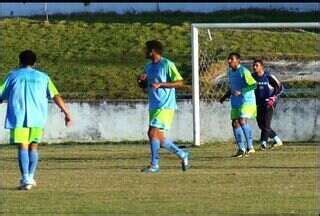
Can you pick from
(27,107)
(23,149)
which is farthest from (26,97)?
(23,149)

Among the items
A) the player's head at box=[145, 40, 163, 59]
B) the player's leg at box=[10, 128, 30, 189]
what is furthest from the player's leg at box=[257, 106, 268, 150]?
the player's leg at box=[10, 128, 30, 189]

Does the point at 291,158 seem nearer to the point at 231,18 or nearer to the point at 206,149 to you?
the point at 206,149

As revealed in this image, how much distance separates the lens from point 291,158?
70.4 ft

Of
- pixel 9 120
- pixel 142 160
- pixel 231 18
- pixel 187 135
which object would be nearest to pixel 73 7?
pixel 231 18

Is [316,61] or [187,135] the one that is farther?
[316,61]

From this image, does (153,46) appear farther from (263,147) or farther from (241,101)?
(263,147)

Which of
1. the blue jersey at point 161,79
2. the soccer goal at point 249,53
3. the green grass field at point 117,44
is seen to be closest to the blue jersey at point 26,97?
the blue jersey at point 161,79

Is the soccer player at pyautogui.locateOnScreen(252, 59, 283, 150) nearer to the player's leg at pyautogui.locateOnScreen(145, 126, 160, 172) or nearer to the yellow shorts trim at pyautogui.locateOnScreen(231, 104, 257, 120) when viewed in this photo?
the yellow shorts trim at pyautogui.locateOnScreen(231, 104, 257, 120)

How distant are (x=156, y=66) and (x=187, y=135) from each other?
27.5 ft

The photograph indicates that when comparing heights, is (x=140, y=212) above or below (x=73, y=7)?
below

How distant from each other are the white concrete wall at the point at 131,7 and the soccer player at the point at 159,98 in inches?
1079

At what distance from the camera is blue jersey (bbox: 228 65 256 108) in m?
22.0

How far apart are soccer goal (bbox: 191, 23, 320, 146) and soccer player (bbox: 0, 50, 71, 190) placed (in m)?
9.09

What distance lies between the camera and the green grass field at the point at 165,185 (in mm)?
14078
